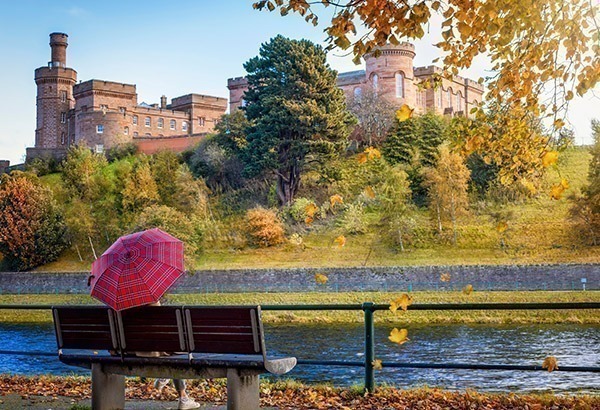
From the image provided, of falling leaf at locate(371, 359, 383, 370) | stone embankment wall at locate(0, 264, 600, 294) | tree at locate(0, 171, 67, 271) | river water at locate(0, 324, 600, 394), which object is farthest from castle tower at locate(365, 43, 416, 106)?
falling leaf at locate(371, 359, 383, 370)

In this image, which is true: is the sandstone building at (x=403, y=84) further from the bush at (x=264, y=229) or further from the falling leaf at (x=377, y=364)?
the falling leaf at (x=377, y=364)

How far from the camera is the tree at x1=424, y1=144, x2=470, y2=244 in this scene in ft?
143

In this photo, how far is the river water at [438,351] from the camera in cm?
1352

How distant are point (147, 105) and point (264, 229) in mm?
44012

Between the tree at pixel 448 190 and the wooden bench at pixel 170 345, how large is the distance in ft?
124

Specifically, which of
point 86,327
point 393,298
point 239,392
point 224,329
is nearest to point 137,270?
point 86,327

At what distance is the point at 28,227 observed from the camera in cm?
4853

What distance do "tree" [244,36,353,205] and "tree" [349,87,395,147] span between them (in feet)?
33.5

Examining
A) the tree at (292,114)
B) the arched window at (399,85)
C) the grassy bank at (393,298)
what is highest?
the arched window at (399,85)

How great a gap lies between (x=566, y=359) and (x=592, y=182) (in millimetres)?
25159

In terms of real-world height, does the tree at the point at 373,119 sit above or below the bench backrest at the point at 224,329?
above

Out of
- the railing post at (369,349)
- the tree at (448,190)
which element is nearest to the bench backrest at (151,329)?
the railing post at (369,349)

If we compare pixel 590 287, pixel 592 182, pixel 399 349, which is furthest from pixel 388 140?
pixel 399 349

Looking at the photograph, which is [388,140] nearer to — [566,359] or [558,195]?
[566,359]
